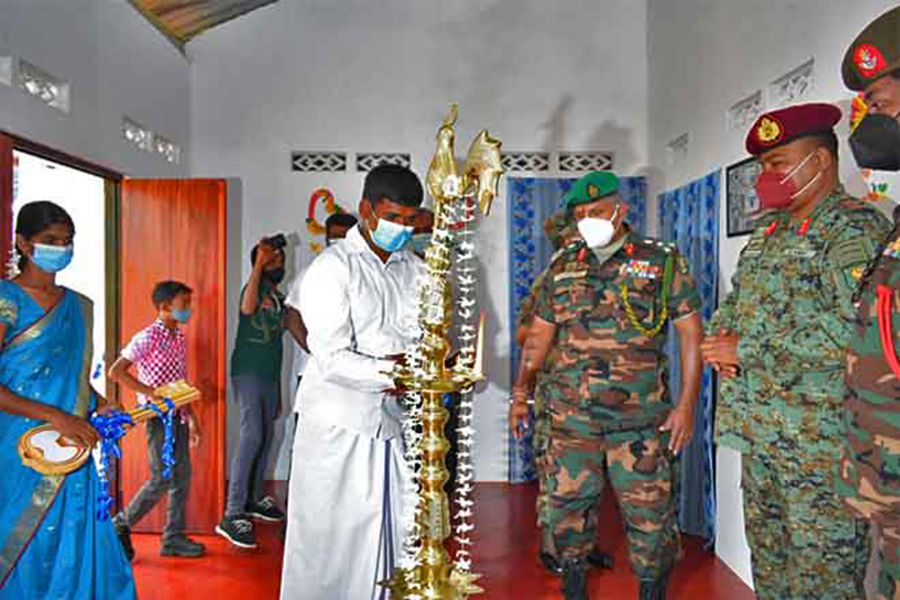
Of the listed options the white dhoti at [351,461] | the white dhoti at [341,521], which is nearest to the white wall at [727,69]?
the white dhoti at [351,461]

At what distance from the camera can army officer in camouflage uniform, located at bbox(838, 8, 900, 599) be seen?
4.68 ft

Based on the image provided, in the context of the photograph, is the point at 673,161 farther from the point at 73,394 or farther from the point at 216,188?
the point at 73,394

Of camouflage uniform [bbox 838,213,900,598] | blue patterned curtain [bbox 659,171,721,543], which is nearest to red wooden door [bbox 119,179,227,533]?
blue patterned curtain [bbox 659,171,721,543]

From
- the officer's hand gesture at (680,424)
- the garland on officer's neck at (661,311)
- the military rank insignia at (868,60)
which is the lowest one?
the officer's hand gesture at (680,424)

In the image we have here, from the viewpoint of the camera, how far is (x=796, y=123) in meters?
1.96

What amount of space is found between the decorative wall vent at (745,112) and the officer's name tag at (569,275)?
130 cm

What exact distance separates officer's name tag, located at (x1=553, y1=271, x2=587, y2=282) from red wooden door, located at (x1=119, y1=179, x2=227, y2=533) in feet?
6.86

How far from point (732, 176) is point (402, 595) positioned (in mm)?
2850

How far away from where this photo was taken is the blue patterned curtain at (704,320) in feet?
11.8

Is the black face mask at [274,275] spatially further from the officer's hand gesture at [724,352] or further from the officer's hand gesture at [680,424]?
the officer's hand gesture at [724,352]

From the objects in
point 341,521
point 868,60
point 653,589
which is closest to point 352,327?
point 341,521

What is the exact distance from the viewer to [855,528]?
1.84 meters

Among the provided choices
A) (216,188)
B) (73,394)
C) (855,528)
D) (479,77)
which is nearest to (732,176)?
(855,528)

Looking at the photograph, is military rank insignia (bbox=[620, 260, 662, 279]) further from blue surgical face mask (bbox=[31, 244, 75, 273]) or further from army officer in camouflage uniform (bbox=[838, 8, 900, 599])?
blue surgical face mask (bbox=[31, 244, 75, 273])
